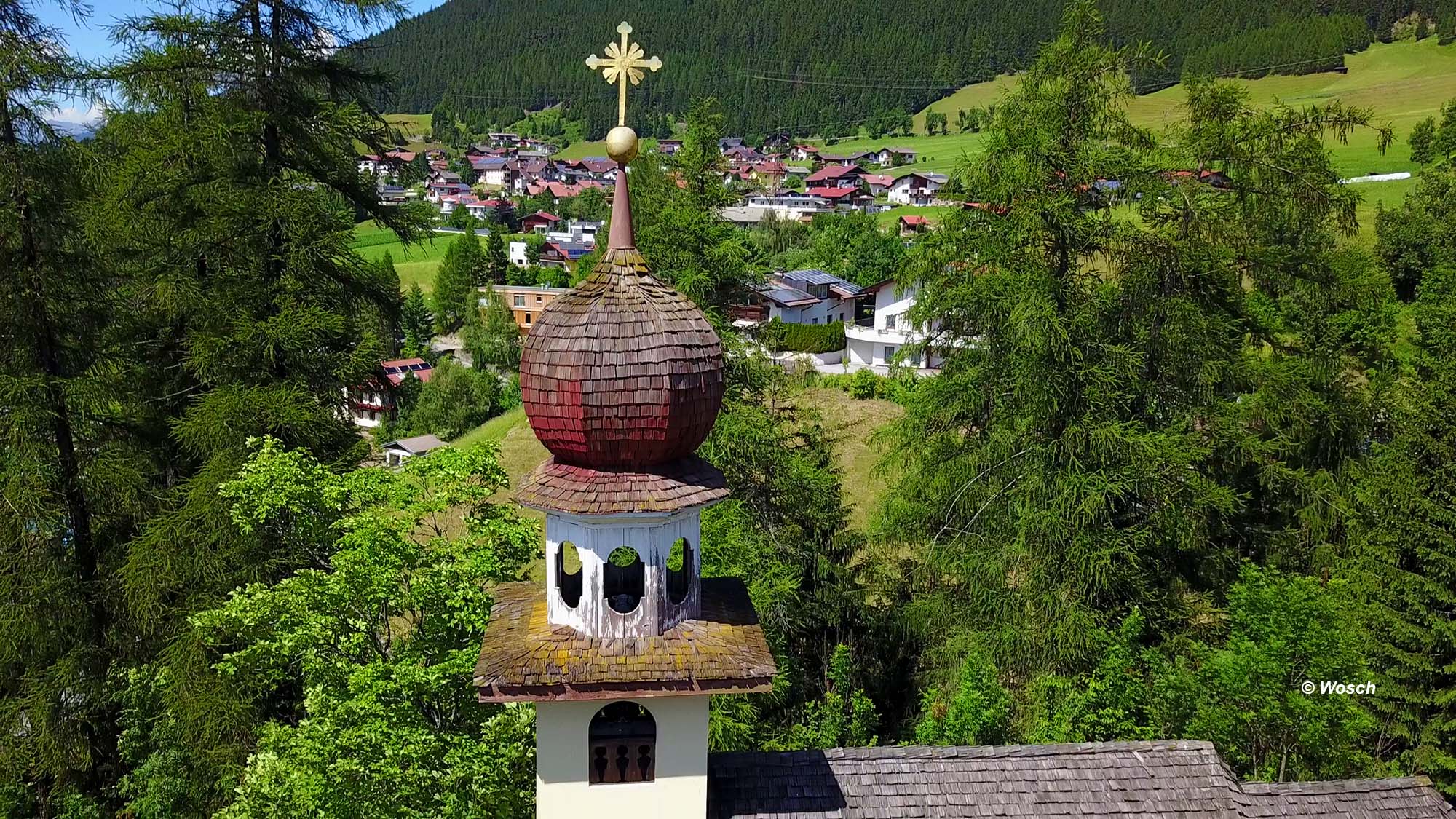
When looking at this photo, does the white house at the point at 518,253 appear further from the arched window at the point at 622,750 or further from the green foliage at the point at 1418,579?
the arched window at the point at 622,750

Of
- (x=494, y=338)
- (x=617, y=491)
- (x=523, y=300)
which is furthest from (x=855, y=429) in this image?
(x=523, y=300)

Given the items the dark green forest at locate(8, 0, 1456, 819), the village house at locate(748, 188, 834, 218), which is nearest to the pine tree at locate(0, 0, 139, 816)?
the dark green forest at locate(8, 0, 1456, 819)

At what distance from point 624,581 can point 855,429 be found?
106 feet

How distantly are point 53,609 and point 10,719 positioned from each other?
1973 millimetres

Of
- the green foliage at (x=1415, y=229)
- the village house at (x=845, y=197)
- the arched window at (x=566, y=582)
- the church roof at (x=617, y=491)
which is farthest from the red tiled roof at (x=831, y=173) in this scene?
the church roof at (x=617, y=491)

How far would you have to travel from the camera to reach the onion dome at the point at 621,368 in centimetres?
994

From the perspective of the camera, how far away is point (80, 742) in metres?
18.2

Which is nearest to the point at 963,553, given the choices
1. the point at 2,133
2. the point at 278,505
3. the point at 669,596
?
the point at 669,596

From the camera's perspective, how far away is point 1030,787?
457 inches

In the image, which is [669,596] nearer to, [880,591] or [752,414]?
[752,414]

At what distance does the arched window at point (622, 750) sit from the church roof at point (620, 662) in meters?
0.88

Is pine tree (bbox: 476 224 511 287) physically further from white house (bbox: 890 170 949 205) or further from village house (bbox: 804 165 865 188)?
white house (bbox: 890 170 949 205)

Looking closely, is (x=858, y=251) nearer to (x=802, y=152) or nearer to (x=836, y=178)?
(x=836, y=178)

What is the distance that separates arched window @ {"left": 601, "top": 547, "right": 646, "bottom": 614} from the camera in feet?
36.2
